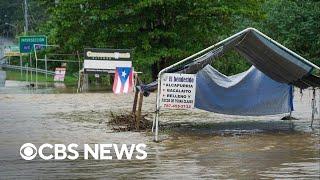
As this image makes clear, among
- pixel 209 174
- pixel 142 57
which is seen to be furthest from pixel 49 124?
pixel 142 57

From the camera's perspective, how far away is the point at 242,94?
17.3 meters

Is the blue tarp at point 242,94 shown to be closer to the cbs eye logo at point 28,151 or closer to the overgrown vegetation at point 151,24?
the cbs eye logo at point 28,151

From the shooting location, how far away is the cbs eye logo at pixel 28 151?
1162 centimetres

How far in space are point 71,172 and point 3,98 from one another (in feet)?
65.3

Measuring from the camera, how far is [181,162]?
1064 centimetres

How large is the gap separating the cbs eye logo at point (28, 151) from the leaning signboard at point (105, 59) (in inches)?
737

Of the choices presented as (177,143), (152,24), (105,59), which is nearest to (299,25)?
(152,24)

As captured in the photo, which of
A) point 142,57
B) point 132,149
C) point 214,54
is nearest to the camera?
point 132,149

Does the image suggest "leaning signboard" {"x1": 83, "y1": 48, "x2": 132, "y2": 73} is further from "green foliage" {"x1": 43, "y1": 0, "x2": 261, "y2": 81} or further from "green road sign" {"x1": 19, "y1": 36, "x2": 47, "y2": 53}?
"green road sign" {"x1": 19, "y1": 36, "x2": 47, "y2": 53}

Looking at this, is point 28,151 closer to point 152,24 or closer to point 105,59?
point 105,59

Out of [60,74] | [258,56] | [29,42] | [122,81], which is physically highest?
[258,56]

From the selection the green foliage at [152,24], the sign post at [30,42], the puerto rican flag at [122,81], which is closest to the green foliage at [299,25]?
the green foliage at [152,24]

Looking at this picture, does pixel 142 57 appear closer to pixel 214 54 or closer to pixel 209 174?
pixel 214 54

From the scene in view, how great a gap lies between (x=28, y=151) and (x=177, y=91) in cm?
358
